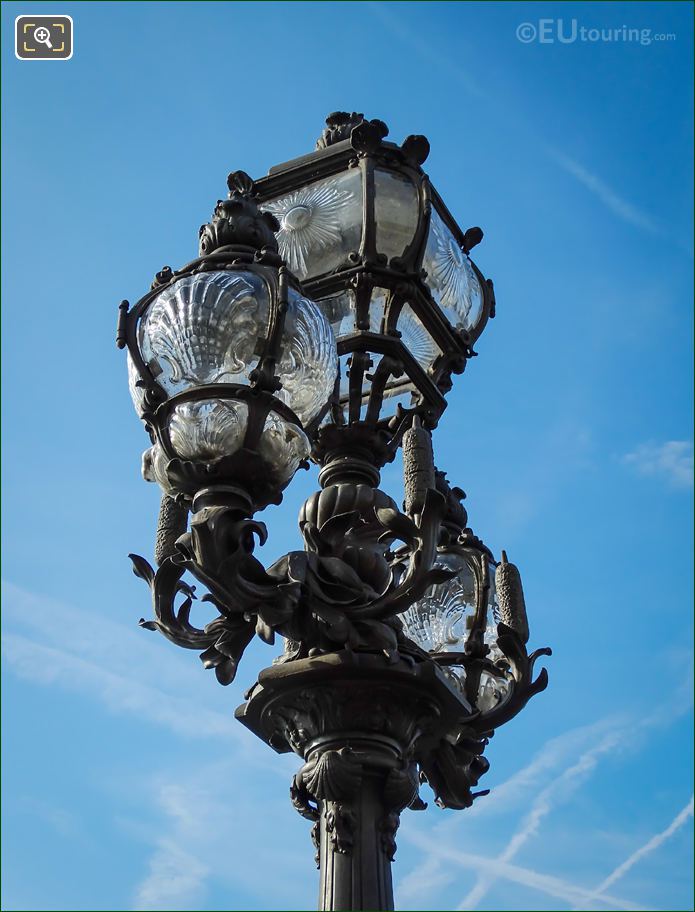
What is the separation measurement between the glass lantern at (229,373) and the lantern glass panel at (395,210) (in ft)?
2.54

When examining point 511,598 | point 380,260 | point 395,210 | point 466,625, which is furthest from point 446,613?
point 395,210

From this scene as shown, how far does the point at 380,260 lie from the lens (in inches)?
147

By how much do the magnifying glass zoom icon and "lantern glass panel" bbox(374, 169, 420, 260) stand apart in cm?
337

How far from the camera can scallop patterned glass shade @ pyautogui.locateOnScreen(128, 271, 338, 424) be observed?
3.05 metres

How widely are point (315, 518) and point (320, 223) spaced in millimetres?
1120

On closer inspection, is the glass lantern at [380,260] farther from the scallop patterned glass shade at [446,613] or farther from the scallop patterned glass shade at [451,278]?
the scallop patterned glass shade at [446,613]

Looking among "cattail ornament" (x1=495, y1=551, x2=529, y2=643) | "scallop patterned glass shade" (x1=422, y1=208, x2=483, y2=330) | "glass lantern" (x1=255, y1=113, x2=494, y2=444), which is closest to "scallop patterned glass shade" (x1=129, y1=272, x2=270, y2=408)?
"glass lantern" (x1=255, y1=113, x2=494, y2=444)

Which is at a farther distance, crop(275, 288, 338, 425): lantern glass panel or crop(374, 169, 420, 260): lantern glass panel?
crop(374, 169, 420, 260): lantern glass panel

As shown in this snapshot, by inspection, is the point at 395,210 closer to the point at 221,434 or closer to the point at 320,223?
the point at 320,223

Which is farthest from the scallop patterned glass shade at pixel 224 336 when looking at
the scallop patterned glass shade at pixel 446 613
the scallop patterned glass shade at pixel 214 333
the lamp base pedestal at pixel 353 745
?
the scallop patterned glass shade at pixel 446 613

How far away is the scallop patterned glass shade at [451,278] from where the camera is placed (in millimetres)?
3910

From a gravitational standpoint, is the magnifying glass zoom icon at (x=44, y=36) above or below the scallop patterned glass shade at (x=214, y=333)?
above

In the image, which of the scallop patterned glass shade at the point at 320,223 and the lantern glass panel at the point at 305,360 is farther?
the scallop patterned glass shade at the point at 320,223

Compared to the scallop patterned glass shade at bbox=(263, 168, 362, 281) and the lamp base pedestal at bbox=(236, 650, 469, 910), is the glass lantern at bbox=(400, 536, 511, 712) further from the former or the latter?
the scallop patterned glass shade at bbox=(263, 168, 362, 281)
